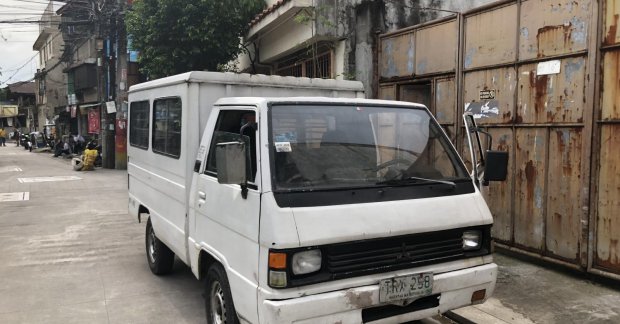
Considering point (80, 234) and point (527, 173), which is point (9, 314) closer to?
point (80, 234)

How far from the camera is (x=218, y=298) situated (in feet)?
12.3

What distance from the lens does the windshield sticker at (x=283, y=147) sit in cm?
326

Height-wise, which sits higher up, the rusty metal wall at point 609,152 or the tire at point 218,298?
the rusty metal wall at point 609,152

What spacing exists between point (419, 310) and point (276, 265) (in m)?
1.04

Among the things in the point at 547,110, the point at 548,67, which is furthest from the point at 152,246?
the point at 548,67

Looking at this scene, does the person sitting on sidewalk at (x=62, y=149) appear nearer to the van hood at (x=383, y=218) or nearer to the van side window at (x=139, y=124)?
the van side window at (x=139, y=124)

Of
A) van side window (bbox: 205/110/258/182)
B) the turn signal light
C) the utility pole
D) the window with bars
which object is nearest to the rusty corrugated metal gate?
the window with bars

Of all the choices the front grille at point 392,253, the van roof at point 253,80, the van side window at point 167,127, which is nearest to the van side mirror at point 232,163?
the front grille at point 392,253

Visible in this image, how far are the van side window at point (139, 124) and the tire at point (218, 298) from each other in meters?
2.43

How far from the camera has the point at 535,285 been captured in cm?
504

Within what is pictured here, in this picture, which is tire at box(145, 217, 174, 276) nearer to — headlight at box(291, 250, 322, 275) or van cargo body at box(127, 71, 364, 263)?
van cargo body at box(127, 71, 364, 263)

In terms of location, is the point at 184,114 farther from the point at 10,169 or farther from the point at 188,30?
the point at 10,169

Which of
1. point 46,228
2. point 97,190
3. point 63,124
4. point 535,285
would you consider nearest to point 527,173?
point 535,285

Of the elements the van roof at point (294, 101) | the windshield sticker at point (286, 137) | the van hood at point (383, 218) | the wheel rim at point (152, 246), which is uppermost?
the van roof at point (294, 101)
